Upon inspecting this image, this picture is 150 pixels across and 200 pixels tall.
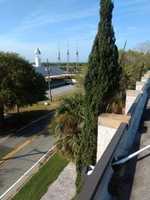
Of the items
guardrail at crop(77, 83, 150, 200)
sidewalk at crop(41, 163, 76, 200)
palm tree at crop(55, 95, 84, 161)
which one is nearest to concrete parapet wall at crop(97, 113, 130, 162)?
guardrail at crop(77, 83, 150, 200)

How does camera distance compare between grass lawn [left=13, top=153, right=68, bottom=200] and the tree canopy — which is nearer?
grass lawn [left=13, top=153, right=68, bottom=200]

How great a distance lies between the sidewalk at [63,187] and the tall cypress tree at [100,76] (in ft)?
11.8

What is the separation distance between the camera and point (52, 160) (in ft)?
62.0

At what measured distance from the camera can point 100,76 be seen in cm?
1184

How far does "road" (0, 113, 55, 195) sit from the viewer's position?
1689cm

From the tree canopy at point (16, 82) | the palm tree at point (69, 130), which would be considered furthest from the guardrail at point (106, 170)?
the tree canopy at point (16, 82)

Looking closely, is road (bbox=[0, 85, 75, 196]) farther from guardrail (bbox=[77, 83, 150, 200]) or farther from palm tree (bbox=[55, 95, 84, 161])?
guardrail (bbox=[77, 83, 150, 200])

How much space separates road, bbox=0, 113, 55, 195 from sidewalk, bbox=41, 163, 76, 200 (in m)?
2.64

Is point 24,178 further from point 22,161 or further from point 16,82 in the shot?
point 16,82

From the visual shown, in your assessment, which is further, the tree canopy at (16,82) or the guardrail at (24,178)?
the tree canopy at (16,82)

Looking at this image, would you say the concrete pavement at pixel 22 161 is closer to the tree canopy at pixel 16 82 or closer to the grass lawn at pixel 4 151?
the grass lawn at pixel 4 151

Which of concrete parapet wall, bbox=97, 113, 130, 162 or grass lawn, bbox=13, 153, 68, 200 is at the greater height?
concrete parapet wall, bbox=97, 113, 130, 162

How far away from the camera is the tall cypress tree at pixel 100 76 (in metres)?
11.7

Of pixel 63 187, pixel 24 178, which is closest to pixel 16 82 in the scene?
pixel 24 178
